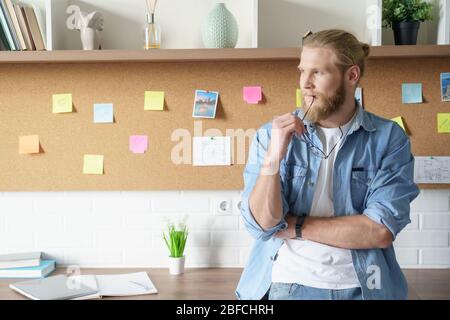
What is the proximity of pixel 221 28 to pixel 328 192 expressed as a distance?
0.76m

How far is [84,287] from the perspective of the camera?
1756 millimetres

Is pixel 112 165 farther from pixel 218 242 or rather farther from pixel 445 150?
pixel 445 150

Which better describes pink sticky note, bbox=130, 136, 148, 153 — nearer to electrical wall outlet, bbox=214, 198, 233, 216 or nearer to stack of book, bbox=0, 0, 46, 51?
electrical wall outlet, bbox=214, 198, 233, 216

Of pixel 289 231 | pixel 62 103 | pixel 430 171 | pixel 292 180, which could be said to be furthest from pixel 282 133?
pixel 62 103

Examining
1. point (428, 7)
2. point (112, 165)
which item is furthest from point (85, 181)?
point (428, 7)

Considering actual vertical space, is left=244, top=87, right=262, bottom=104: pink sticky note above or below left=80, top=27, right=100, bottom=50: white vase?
below

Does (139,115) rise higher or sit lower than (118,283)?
higher

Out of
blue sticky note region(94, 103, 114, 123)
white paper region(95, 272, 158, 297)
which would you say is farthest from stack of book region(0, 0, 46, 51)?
white paper region(95, 272, 158, 297)

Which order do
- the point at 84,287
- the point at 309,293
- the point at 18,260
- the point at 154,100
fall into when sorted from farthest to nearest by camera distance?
1. the point at 154,100
2. the point at 18,260
3. the point at 84,287
4. the point at 309,293

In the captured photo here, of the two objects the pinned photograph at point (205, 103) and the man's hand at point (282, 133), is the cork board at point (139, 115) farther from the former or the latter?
the man's hand at point (282, 133)

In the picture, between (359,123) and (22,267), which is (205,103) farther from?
(22,267)

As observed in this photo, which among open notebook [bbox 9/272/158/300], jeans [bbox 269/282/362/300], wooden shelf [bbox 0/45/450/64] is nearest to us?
jeans [bbox 269/282/362/300]

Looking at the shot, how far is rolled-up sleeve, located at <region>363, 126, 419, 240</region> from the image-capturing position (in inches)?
55.5

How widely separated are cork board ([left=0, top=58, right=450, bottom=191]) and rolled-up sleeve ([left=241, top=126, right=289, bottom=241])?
0.53 meters
